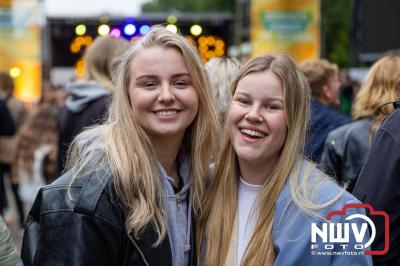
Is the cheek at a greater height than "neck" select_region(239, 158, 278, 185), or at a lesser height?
greater

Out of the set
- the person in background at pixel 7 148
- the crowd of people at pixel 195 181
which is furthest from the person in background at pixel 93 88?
the person in background at pixel 7 148

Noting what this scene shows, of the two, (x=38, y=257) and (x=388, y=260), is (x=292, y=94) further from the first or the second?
(x=38, y=257)

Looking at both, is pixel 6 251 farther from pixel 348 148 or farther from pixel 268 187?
pixel 348 148

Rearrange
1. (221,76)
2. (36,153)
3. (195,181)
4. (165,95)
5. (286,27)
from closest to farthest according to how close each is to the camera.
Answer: (165,95) → (195,181) → (221,76) → (36,153) → (286,27)

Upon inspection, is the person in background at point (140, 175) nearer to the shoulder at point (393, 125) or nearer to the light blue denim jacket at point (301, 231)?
the light blue denim jacket at point (301, 231)

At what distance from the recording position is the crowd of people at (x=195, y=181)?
2.24 metres

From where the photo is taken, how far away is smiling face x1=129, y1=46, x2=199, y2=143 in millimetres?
2463

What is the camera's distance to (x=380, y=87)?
4406mm

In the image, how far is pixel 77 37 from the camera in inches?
637

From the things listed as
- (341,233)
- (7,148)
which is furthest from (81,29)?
(341,233)

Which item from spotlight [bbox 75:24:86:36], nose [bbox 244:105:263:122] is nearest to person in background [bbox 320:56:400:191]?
nose [bbox 244:105:263:122]

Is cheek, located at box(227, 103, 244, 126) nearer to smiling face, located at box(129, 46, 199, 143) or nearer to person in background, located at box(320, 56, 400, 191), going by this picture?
smiling face, located at box(129, 46, 199, 143)

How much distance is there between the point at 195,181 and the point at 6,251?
80 centimetres

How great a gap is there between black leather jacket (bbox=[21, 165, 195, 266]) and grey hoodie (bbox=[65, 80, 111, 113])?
2.58 meters
